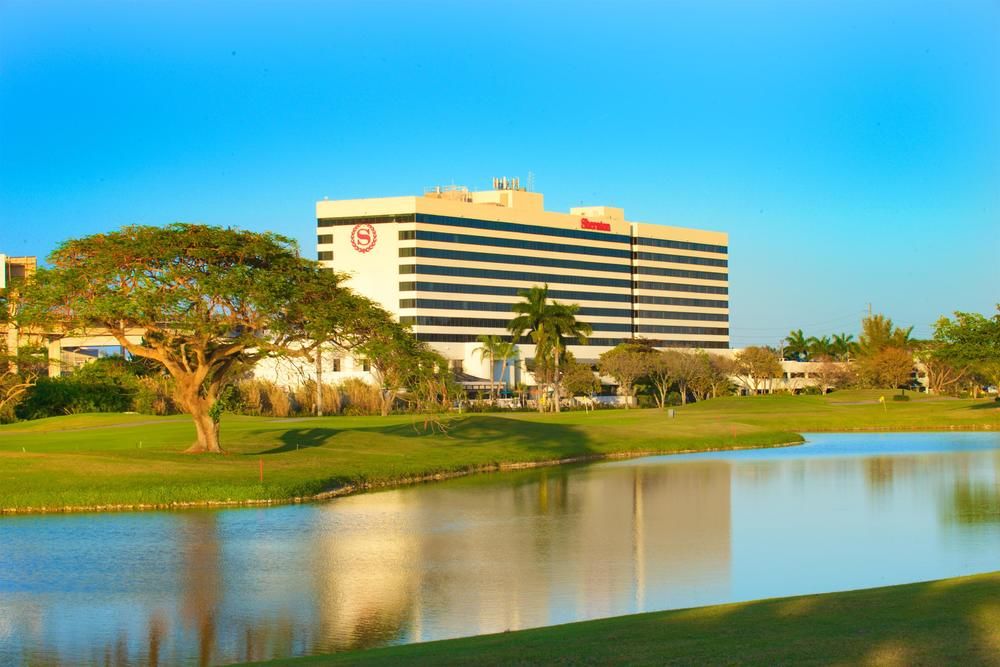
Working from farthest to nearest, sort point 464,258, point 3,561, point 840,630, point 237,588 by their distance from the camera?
point 464,258 → point 3,561 → point 237,588 → point 840,630

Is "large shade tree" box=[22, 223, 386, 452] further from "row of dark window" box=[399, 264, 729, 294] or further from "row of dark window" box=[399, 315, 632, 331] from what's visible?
"row of dark window" box=[399, 264, 729, 294]

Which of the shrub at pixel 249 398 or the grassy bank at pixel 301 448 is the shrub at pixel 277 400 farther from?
the grassy bank at pixel 301 448

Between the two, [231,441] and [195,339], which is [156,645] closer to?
[195,339]

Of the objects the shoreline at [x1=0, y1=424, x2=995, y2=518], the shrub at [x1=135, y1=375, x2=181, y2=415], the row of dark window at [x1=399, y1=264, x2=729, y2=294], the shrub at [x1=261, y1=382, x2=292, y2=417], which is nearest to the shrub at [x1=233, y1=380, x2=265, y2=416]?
the shrub at [x1=261, y1=382, x2=292, y2=417]

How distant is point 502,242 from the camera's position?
180500mm

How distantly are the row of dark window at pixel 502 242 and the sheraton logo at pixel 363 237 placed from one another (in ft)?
15.5

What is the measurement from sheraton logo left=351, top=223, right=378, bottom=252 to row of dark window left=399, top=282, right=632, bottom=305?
8.06 meters

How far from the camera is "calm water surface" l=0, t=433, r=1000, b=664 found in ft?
71.4

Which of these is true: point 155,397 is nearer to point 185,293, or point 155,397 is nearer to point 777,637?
Answer: point 185,293

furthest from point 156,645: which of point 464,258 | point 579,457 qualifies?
point 464,258

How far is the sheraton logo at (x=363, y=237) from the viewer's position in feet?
566

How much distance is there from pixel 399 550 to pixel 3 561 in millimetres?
10340

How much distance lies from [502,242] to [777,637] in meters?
166

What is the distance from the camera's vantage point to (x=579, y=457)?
66438mm
